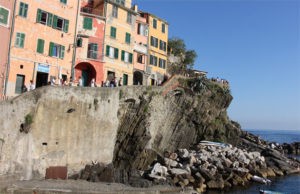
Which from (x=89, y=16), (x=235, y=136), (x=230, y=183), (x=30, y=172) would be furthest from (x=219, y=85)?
(x=30, y=172)

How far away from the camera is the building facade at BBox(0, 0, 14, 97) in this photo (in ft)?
77.5

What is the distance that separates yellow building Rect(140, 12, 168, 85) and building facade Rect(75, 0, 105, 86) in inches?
410

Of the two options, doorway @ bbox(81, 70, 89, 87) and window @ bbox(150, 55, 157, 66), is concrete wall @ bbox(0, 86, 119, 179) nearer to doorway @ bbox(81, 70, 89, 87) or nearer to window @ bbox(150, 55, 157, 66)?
doorway @ bbox(81, 70, 89, 87)

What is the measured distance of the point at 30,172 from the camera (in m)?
20.6

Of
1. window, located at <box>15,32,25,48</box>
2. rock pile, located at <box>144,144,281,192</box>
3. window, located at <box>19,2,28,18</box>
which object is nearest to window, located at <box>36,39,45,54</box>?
window, located at <box>15,32,25,48</box>

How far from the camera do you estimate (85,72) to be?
33188 millimetres

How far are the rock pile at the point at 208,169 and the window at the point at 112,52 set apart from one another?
15039mm

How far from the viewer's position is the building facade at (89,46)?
31.0 metres

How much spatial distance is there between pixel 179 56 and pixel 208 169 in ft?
89.3

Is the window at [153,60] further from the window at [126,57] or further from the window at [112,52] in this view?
the window at [112,52]

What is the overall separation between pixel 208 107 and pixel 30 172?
28.3 meters

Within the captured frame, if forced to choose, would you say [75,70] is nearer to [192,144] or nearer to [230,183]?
[192,144]

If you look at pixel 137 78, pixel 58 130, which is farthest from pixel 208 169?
pixel 137 78

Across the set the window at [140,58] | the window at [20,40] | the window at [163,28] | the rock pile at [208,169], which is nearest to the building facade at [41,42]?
the window at [20,40]
